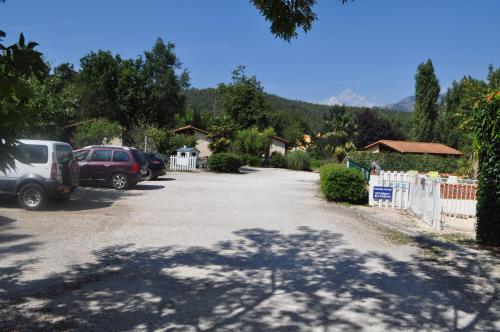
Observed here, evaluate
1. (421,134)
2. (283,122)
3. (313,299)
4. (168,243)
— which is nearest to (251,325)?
(313,299)

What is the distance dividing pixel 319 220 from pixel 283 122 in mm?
64383

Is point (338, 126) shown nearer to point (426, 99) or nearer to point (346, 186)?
point (426, 99)

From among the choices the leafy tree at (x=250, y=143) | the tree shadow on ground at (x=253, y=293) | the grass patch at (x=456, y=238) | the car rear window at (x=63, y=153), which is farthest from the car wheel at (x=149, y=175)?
the leafy tree at (x=250, y=143)

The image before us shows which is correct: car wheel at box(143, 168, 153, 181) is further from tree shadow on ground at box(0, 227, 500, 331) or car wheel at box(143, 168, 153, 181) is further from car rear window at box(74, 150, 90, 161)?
tree shadow on ground at box(0, 227, 500, 331)

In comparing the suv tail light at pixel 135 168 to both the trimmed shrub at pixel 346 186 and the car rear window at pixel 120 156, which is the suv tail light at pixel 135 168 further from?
the trimmed shrub at pixel 346 186

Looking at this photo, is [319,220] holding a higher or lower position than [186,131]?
lower

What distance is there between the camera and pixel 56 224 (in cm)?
1008

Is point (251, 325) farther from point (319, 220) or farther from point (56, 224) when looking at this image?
point (319, 220)

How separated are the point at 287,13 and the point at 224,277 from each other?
356 centimetres

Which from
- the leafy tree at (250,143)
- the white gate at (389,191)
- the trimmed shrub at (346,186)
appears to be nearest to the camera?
the white gate at (389,191)

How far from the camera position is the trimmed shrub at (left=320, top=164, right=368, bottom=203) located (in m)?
16.0

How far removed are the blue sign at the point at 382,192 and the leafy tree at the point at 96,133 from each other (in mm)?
23249

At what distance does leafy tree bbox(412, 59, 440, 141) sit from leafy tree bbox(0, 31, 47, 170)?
199ft

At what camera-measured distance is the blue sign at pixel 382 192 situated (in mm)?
15688
